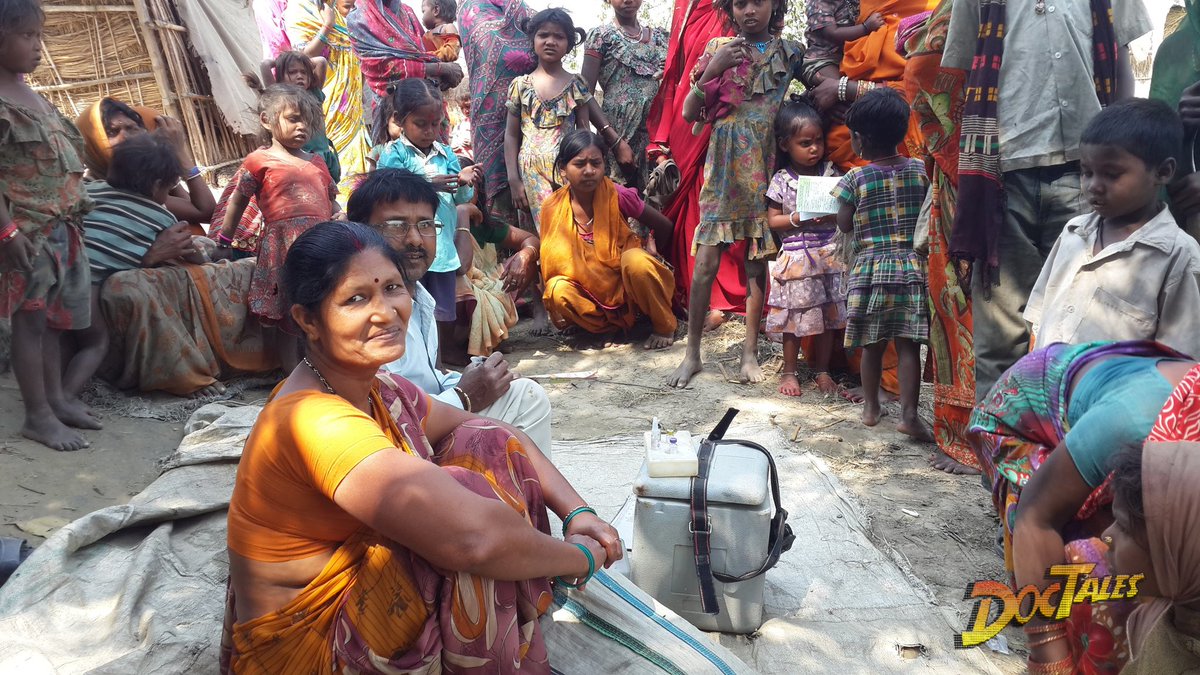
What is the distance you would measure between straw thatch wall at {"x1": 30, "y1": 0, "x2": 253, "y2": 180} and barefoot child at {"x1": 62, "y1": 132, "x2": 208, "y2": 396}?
4887mm

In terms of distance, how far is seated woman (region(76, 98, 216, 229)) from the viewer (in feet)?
14.4

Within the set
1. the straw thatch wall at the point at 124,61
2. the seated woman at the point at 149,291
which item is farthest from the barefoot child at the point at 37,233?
the straw thatch wall at the point at 124,61

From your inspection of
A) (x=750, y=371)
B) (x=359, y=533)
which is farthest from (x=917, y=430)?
(x=359, y=533)

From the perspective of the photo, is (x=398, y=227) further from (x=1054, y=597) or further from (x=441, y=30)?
(x=441, y=30)

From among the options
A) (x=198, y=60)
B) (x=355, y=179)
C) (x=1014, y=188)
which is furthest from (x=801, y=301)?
(x=198, y=60)

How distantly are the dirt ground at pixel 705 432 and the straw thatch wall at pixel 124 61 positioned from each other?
18.8 ft

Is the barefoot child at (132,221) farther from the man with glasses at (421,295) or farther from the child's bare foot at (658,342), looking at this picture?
the child's bare foot at (658,342)

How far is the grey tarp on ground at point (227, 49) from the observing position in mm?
8945

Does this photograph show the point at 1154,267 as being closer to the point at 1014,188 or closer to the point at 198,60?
the point at 1014,188

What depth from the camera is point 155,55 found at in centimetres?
870

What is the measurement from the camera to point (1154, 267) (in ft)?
7.95

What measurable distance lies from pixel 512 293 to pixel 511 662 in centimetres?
434

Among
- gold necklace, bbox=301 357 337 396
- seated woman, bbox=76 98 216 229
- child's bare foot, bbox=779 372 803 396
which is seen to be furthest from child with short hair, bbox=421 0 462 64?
gold necklace, bbox=301 357 337 396

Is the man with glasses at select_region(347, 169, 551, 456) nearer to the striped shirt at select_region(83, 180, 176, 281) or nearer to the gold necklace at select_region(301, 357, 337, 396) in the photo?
the gold necklace at select_region(301, 357, 337, 396)
